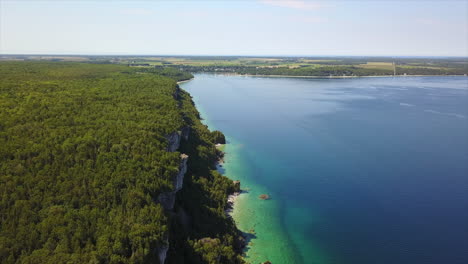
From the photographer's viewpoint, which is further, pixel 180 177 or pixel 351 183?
pixel 351 183

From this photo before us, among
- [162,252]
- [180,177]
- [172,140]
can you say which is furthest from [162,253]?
[172,140]

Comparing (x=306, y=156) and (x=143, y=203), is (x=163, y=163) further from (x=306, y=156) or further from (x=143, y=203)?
(x=306, y=156)

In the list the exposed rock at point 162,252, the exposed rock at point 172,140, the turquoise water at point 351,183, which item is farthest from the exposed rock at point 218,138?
the exposed rock at point 162,252

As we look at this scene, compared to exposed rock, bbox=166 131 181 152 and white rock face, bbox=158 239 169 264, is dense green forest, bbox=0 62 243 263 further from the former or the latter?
exposed rock, bbox=166 131 181 152

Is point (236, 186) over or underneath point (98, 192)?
underneath

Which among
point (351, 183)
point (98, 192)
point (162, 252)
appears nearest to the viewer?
point (162, 252)

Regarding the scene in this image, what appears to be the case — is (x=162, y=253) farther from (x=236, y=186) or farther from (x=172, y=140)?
(x=236, y=186)

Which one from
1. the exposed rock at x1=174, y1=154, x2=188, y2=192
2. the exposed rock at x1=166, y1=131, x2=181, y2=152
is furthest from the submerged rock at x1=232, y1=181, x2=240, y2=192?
the exposed rock at x1=174, y1=154, x2=188, y2=192

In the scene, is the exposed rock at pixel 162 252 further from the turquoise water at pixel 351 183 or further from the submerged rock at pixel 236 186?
the submerged rock at pixel 236 186
